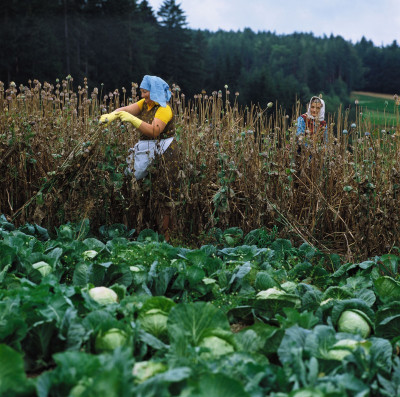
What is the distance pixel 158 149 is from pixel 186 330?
2.79 metres

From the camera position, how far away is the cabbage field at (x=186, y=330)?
175 cm

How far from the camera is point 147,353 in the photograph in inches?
89.8

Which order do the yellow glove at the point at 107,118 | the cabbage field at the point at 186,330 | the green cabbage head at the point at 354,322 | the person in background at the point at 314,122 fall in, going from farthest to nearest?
the person in background at the point at 314,122, the yellow glove at the point at 107,118, the green cabbage head at the point at 354,322, the cabbage field at the point at 186,330

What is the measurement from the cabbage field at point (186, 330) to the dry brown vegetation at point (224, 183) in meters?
1.12

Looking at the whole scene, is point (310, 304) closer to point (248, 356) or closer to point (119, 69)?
point (248, 356)

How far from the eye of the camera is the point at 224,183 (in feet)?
15.1

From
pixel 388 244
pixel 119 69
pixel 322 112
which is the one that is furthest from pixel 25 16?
pixel 388 244

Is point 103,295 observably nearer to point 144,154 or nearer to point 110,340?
point 110,340

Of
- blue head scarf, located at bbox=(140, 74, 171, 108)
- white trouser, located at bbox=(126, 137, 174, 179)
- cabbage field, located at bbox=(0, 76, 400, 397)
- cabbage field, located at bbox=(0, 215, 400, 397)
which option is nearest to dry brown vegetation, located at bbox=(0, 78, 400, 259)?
cabbage field, located at bbox=(0, 76, 400, 397)

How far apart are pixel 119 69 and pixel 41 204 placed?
1286 inches

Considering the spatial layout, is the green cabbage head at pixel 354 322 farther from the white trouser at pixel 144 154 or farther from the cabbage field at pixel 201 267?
the white trouser at pixel 144 154

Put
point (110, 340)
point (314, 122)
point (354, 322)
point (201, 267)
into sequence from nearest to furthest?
point (110, 340), point (354, 322), point (201, 267), point (314, 122)

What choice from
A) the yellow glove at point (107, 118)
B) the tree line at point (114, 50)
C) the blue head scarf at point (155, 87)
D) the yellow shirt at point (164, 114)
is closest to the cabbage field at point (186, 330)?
the yellow glove at point (107, 118)

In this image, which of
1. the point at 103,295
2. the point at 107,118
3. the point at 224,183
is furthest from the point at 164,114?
the point at 103,295
